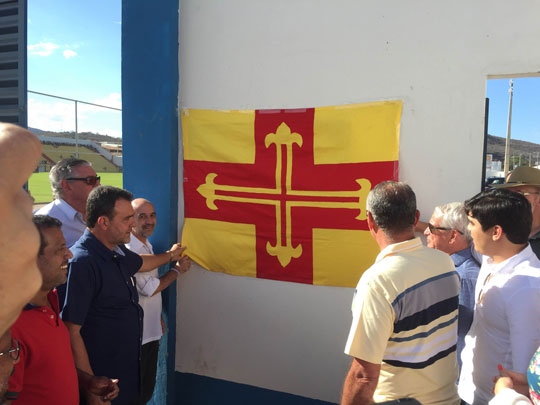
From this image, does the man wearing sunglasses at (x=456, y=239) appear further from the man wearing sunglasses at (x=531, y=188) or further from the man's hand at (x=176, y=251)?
the man's hand at (x=176, y=251)

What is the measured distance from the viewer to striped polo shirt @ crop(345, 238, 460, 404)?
1230mm

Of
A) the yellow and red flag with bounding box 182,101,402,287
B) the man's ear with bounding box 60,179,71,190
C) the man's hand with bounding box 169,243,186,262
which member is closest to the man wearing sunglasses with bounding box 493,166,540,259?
the yellow and red flag with bounding box 182,101,402,287

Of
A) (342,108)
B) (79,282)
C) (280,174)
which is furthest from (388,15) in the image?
(79,282)

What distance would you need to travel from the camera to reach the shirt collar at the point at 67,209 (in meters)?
2.59

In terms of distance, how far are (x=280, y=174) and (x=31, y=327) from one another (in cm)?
153

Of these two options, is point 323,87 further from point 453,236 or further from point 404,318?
point 404,318

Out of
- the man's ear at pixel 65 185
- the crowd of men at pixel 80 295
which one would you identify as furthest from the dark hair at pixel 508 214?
the man's ear at pixel 65 185

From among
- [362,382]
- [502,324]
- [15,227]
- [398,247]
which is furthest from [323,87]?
[15,227]

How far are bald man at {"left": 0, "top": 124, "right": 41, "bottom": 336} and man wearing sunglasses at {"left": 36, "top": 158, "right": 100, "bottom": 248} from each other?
2199mm

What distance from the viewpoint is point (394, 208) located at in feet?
4.41

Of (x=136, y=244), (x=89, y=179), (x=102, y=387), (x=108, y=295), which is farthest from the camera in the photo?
(x=89, y=179)

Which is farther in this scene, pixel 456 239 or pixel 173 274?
pixel 173 274

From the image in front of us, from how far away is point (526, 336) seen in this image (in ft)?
4.06

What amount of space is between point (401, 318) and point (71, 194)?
2.29 metres
